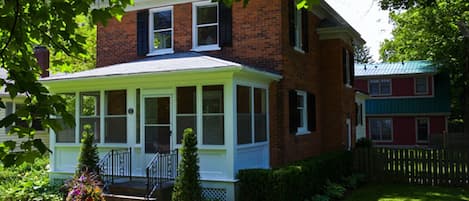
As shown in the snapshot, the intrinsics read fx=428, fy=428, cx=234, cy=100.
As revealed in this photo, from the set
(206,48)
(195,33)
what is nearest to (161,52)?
(195,33)

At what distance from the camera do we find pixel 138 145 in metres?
11.7

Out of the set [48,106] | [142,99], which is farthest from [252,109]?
[48,106]

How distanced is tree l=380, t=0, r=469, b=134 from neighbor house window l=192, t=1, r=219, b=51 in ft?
48.6

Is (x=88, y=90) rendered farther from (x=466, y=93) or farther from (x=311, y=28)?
(x=466, y=93)

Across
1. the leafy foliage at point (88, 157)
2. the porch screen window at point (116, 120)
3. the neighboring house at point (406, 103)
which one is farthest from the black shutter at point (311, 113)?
the neighboring house at point (406, 103)

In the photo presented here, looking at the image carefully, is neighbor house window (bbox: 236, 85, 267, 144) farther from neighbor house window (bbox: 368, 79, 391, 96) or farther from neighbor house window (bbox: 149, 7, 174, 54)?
neighbor house window (bbox: 368, 79, 391, 96)

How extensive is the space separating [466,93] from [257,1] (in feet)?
81.8

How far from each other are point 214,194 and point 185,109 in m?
2.36

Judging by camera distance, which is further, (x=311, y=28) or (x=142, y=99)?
(x=311, y=28)

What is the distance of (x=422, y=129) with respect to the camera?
103ft

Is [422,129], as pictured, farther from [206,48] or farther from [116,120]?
[116,120]

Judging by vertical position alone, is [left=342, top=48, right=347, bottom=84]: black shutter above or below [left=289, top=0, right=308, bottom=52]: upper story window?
below

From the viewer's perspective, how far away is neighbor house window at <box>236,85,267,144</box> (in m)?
11.0

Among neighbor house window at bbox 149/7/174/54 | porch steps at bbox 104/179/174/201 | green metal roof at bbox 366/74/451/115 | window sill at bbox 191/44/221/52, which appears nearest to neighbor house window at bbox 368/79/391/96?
green metal roof at bbox 366/74/451/115
